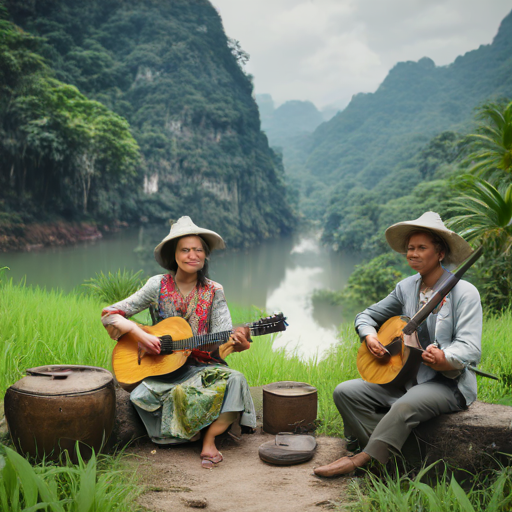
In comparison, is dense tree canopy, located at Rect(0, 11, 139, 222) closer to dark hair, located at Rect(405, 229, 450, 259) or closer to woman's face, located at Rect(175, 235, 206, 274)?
woman's face, located at Rect(175, 235, 206, 274)

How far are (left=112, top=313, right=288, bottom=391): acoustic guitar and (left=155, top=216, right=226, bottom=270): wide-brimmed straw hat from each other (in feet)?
1.50

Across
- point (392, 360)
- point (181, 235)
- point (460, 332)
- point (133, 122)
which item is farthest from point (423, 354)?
point (133, 122)

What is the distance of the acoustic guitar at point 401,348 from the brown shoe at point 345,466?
0.38m

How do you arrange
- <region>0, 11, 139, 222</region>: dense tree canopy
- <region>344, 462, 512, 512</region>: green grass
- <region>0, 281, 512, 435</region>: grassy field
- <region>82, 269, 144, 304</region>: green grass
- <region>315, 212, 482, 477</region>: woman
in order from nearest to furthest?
<region>344, 462, 512, 512</region>: green grass → <region>315, 212, 482, 477</region>: woman → <region>0, 281, 512, 435</region>: grassy field → <region>82, 269, 144, 304</region>: green grass → <region>0, 11, 139, 222</region>: dense tree canopy

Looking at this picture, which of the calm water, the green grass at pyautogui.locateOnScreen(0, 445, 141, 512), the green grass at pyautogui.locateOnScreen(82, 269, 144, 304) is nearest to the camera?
the green grass at pyautogui.locateOnScreen(0, 445, 141, 512)

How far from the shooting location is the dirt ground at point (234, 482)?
6.57ft

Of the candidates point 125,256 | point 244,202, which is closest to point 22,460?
point 125,256

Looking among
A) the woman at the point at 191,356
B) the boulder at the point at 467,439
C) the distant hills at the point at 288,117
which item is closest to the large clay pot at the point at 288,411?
the woman at the point at 191,356

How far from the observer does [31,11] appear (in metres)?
16.3

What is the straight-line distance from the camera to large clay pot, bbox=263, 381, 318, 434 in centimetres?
282

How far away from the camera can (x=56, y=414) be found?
2.16 m

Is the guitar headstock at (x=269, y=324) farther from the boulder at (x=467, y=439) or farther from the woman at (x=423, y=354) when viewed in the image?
the boulder at (x=467, y=439)

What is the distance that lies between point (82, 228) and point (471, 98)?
3318cm

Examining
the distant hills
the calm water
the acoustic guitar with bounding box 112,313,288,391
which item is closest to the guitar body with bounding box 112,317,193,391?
the acoustic guitar with bounding box 112,313,288,391
